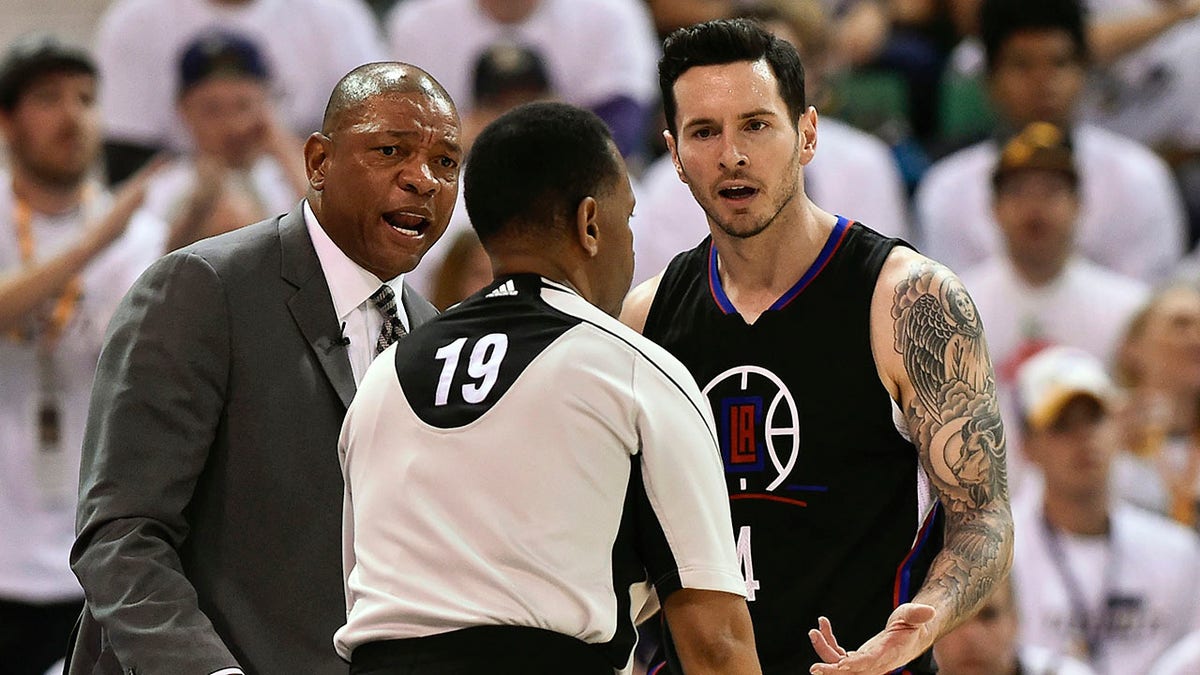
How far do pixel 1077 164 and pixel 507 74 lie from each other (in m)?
2.54

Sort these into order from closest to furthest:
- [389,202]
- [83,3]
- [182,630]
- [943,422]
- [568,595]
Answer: [568,595], [182,630], [389,202], [943,422], [83,3]

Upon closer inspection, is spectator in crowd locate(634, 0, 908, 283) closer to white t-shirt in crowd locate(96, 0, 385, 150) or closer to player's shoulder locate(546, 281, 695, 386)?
white t-shirt in crowd locate(96, 0, 385, 150)

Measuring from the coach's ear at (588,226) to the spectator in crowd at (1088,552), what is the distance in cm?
412

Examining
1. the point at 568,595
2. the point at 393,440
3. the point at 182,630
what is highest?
the point at 393,440

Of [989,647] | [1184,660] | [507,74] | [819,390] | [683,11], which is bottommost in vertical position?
[1184,660]

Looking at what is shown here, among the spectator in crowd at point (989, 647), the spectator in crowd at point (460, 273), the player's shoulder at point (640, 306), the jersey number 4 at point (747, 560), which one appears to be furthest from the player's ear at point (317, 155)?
the spectator in crowd at point (460, 273)

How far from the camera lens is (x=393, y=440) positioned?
2.75 meters

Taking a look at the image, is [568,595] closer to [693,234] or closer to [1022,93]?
[693,234]

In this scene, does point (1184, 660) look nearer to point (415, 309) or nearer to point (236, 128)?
point (415, 309)

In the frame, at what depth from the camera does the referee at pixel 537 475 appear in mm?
2648

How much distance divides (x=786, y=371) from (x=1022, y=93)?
459 centimetres

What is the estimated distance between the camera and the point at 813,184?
774 cm

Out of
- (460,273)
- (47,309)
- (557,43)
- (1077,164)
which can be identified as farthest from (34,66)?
(1077,164)

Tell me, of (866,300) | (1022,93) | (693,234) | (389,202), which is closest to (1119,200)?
(1022,93)
